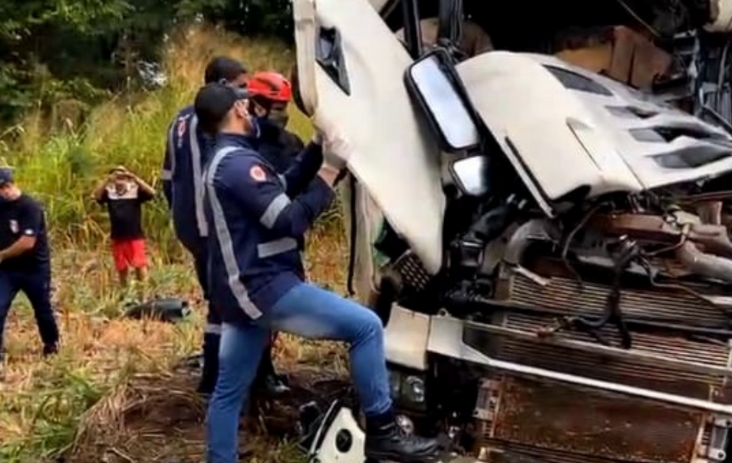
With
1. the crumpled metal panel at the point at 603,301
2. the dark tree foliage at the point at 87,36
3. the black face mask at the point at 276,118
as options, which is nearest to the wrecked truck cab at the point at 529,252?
the crumpled metal panel at the point at 603,301

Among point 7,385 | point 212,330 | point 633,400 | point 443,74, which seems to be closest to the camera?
point 633,400

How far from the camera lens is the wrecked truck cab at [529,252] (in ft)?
14.5

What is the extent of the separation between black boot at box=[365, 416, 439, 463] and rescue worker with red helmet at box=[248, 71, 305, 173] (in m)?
1.33

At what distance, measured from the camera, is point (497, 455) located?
15.1ft

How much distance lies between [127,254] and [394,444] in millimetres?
4679

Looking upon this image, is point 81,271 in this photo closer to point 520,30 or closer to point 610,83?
point 520,30

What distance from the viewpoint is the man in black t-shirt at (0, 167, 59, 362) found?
747 cm

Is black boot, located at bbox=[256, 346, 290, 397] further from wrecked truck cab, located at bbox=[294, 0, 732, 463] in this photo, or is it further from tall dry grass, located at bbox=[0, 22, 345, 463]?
wrecked truck cab, located at bbox=[294, 0, 732, 463]

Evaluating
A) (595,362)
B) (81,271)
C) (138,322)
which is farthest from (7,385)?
(595,362)

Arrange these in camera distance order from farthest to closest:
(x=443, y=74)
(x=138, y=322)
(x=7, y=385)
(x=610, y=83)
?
(x=138, y=322) < (x=7, y=385) < (x=610, y=83) < (x=443, y=74)

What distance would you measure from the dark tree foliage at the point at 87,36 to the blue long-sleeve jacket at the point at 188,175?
9.26 meters

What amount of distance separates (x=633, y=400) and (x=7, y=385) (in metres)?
3.57

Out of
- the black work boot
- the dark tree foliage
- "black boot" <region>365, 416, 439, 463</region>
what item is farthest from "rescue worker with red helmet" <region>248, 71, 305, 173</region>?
the dark tree foliage

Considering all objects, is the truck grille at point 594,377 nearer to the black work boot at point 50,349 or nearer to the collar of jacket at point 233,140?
the collar of jacket at point 233,140
